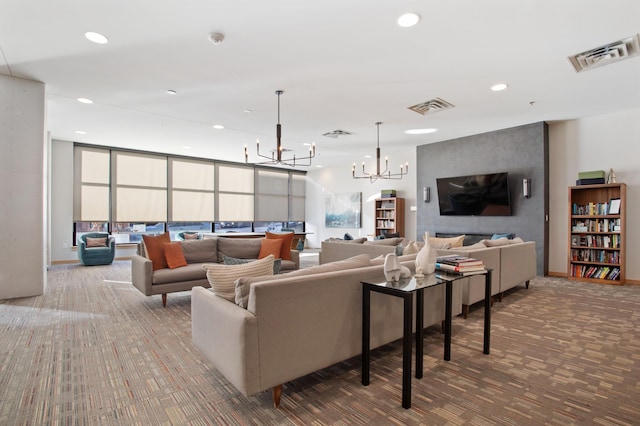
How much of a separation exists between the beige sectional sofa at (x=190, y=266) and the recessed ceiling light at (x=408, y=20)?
3453 mm

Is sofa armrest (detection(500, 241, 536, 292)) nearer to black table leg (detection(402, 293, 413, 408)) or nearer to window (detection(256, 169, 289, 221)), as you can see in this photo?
black table leg (detection(402, 293, 413, 408))

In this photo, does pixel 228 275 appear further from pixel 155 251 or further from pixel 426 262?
pixel 155 251

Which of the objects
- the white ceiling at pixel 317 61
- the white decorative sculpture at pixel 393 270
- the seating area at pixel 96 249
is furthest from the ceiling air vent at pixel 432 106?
the seating area at pixel 96 249

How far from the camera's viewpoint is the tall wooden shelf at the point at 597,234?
211 inches

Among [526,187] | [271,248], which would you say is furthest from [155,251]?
[526,187]

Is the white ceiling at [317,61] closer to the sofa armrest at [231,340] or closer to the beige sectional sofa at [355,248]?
the beige sectional sofa at [355,248]

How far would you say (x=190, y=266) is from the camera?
14.8ft

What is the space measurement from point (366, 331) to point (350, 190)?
845 centimetres

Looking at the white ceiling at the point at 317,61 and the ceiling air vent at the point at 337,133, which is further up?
the white ceiling at the point at 317,61

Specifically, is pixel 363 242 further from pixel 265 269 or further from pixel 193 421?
pixel 193 421

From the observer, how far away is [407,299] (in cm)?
194

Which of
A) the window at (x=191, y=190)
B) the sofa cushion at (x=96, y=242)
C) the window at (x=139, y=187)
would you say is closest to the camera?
the sofa cushion at (x=96, y=242)

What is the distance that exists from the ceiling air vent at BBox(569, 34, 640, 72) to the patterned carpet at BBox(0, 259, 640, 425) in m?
2.93

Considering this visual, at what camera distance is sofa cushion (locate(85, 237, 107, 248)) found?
24.6 ft
